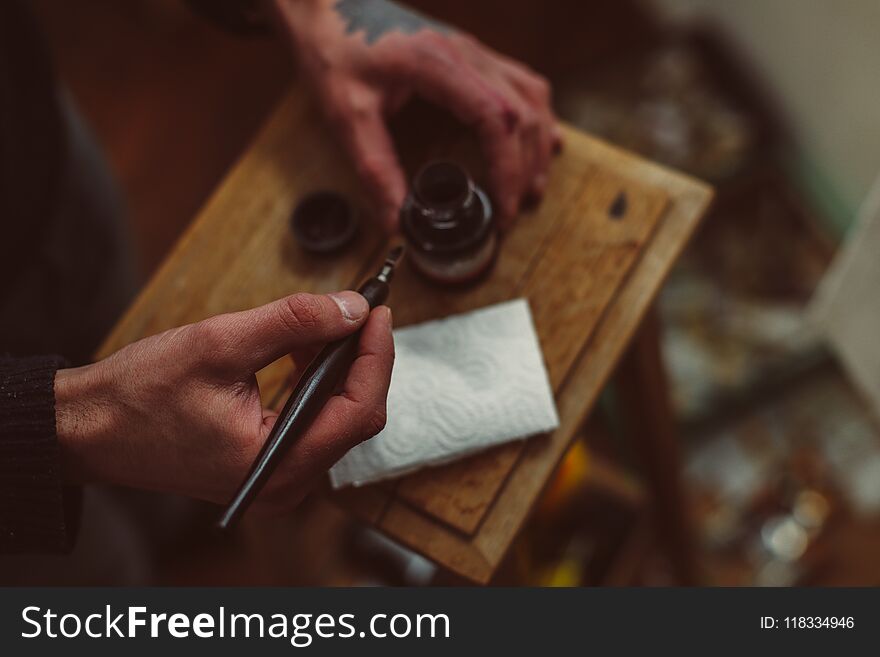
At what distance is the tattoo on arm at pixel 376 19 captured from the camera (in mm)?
1026

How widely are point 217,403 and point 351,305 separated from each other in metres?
0.16

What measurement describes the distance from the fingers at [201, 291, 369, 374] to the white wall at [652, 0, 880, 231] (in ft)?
4.21

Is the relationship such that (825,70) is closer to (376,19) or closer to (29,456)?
(376,19)

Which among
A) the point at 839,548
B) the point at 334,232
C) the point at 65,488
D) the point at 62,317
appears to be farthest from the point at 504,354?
the point at 839,548

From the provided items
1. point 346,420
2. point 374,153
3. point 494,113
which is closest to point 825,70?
point 494,113

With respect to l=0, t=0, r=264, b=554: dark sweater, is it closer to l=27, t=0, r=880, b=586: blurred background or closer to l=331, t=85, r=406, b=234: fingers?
l=331, t=85, r=406, b=234: fingers

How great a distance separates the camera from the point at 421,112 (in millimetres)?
1085

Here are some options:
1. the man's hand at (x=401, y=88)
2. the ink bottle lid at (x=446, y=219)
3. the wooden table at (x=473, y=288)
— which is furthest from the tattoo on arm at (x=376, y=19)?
the ink bottle lid at (x=446, y=219)

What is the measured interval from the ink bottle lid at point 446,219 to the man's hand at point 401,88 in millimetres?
72

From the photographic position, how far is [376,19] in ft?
3.41

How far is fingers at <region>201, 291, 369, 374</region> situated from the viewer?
785mm

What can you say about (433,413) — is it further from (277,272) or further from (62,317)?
(62,317)

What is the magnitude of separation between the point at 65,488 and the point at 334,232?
1.40 feet

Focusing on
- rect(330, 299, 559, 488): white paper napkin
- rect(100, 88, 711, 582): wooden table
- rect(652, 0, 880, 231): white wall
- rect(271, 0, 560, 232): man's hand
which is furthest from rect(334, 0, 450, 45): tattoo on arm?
rect(652, 0, 880, 231): white wall
